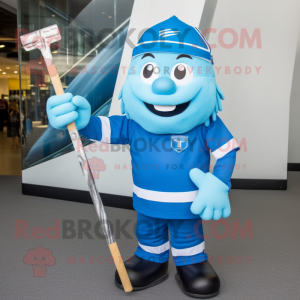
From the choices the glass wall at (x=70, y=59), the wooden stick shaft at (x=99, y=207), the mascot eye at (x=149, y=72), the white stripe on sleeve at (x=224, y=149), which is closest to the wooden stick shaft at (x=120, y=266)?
the wooden stick shaft at (x=99, y=207)

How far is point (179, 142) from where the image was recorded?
167cm

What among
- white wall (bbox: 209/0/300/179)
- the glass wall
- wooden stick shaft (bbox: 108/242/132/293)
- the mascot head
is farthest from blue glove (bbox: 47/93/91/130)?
white wall (bbox: 209/0/300/179)

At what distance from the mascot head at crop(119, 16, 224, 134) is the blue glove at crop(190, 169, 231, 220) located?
266 mm

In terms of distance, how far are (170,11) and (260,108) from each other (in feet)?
6.09

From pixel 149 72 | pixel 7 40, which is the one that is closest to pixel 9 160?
pixel 7 40

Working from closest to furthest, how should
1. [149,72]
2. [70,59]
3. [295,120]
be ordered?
[149,72] → [70,59] → [295,120]

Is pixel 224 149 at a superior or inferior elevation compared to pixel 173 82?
inferior

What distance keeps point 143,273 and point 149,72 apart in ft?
3.48

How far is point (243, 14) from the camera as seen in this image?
3.83m

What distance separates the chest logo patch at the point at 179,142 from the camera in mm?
1671

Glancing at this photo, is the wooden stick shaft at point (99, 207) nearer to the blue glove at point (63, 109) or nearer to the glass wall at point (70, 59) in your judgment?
the blue glove at point (63, 109)

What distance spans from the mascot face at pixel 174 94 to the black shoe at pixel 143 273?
759mm

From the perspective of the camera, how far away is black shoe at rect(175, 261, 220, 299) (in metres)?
1.73

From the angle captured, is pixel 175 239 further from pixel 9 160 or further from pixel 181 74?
pixel 9 160
